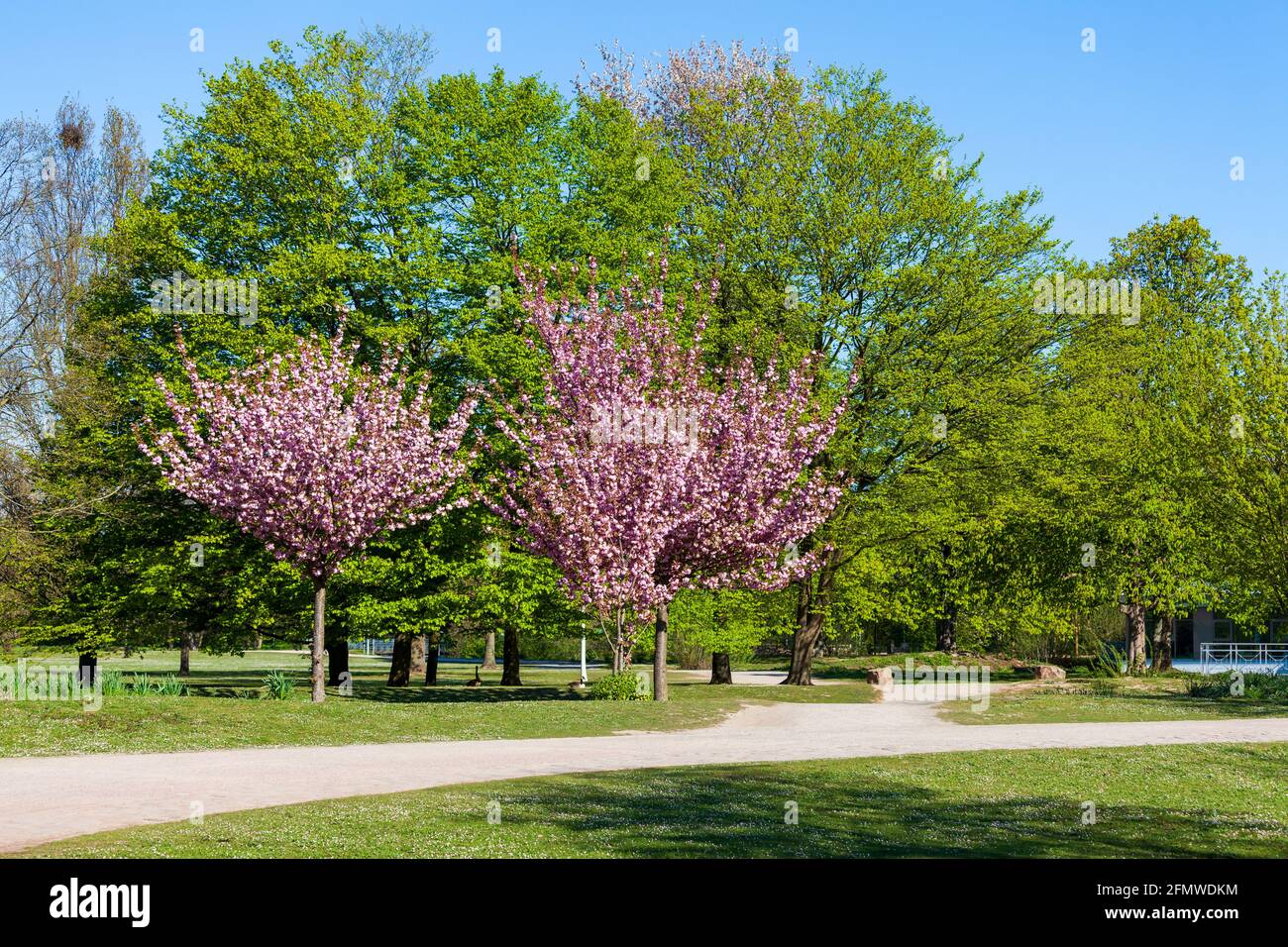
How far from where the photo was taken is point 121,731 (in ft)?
70.5

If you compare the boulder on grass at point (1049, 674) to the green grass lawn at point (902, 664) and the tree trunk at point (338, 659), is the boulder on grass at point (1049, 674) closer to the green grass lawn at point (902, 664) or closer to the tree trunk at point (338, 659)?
the green grass lawn at point (902, 664)

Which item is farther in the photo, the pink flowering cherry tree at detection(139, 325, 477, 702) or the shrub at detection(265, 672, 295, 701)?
the shrub at detection(265, 672, 295, 701)

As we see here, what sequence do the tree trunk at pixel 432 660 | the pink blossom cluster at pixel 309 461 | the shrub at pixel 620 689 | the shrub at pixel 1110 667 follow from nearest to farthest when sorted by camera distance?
1. the pink blossom cluster at pixel 309 461
2. the shrub at pixel 620 689
3. the shrub at pixel 1110 667
4. the tree trunk at pixel 432 660

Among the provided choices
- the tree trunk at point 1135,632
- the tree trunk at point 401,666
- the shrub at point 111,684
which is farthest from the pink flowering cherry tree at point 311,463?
the tree trunk at point 1135,632

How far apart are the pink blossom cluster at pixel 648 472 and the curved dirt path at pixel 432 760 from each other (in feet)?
14.4

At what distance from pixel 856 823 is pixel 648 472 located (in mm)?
17091

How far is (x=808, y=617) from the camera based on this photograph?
4003cm

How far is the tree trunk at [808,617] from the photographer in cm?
3956

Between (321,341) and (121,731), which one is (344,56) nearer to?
(321,341)

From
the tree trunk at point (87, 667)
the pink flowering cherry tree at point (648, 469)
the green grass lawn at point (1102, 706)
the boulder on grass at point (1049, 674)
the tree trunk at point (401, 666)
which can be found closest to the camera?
the green grass lawn at point (1102, 706)

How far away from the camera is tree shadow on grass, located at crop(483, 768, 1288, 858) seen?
37.7 feet

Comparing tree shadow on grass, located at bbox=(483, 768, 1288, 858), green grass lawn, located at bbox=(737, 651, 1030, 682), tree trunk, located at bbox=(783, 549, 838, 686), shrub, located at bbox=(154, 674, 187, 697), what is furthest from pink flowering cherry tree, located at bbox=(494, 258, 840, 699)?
tree shadow on grass, located at bbox=(483, 768, 1288, 858)

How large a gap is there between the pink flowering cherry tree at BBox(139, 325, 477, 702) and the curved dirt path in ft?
26.0

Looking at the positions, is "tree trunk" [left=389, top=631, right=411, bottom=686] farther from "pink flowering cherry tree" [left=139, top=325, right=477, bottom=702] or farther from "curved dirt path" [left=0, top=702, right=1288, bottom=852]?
"curved dirt path" [left=0, top=702, right=1288, bottom=852]
